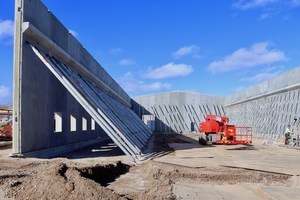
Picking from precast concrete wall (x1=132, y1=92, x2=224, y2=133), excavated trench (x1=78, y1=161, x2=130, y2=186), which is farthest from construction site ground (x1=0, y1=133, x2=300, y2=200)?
precast concrete wall (x1=132, y1=92, x2=224, y2=133)

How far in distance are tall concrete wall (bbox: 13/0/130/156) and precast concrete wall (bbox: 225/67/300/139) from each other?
638 inches

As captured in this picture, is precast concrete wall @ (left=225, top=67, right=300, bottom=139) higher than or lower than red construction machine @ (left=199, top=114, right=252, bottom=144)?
higher

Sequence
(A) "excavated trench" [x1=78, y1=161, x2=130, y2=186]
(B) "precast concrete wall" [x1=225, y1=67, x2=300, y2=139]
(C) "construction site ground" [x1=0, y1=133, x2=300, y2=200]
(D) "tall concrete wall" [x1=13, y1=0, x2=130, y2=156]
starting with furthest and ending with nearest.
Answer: (B) "precast concrete wall" [x1=225, y1=67, x2=300, y2=139], (D) "tall concrete wall" [x1=13, y1=0, x2=130, y2=156], (A) "excavated trench" [x1=78, y1=161, x2=130, y2=186], (C) "construction site ground" [x1=0, y1=133, x2=300, y2=200]

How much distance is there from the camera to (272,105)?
32750 millimetres

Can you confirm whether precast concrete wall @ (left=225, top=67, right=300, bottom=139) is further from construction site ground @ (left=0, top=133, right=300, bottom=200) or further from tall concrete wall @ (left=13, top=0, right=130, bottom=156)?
tall concrete wall @ (left=13, top=0, right=130, bottom=156)

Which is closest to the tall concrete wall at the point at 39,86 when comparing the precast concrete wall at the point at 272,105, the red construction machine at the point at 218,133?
the red construction machine at the point at 218,133

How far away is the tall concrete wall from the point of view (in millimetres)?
11859

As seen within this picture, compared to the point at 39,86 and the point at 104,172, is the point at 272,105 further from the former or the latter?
the point at 104,172

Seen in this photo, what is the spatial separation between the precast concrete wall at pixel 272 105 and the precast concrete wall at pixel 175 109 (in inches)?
333

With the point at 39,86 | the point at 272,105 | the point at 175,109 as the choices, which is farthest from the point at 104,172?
the point at 175,109

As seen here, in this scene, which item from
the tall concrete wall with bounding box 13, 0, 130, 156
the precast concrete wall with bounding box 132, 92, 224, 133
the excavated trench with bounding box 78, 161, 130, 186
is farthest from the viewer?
the precast concrete wall with bounding box 132, 92, 224, 133

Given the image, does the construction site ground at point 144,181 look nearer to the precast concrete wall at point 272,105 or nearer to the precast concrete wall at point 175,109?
the precast concrete wall at point 272,105

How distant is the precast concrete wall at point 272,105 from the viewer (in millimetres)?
27359

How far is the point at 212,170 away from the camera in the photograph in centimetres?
1148
